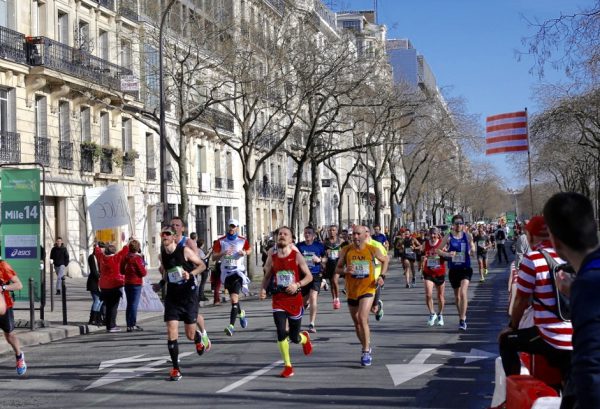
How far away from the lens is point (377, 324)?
16266 millimetres

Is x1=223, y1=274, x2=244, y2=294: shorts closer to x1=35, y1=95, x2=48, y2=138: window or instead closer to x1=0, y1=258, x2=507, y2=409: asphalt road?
x1=0, y1=258, x2=507, y2=409: asphalt road

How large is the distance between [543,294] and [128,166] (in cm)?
3383

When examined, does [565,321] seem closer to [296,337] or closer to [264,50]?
[296,337]

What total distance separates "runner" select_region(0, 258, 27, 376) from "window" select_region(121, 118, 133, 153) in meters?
27.9

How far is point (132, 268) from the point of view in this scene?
17.2 m

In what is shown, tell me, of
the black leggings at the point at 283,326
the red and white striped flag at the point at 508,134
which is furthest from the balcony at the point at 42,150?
the black leggings at the point at 283,326

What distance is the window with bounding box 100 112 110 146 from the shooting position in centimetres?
3716

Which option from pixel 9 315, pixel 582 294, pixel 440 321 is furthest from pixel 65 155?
pixel 582 294

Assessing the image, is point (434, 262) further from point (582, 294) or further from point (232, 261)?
point (582, 294)

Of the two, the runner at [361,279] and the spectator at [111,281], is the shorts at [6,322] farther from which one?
the spectator at [111,281]

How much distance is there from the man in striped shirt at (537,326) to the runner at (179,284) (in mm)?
5200

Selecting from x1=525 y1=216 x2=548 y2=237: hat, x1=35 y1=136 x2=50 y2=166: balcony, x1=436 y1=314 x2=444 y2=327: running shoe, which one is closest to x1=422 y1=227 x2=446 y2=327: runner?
x1=436 y1=314 x2=444 y2=327: running shoe

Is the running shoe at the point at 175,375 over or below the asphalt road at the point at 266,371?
over

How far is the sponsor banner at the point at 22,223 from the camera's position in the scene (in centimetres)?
1725
